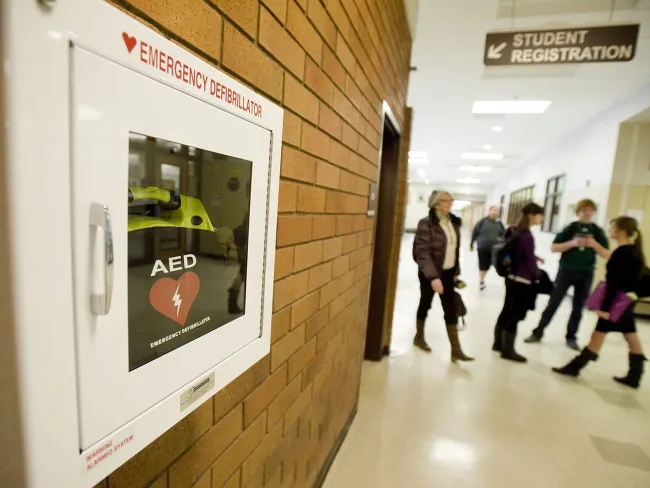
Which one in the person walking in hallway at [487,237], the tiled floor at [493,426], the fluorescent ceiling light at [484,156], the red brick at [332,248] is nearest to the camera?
the red brick at [332,248]

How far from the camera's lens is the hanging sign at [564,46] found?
217cm

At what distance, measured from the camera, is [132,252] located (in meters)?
0.49

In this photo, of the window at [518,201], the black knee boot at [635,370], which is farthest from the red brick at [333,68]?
the window at [518,201]

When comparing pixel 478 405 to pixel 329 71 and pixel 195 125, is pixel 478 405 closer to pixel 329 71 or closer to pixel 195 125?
pixel 329 71

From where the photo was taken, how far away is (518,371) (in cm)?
300

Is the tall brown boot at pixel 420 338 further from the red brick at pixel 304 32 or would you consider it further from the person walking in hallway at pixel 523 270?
the red brick at pixel 304 32

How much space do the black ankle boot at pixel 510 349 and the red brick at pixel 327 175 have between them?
279 centimetres

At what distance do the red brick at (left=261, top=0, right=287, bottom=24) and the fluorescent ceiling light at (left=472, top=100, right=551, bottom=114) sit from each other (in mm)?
5423

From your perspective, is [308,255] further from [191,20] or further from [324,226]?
[191,20]

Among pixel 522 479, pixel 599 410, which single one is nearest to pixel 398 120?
pixel 522 479

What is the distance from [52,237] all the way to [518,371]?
3588mm

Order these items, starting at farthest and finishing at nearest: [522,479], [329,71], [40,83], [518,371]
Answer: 1. [518,371]
2. [522,479]
3. [329,71]
4. [40,83]

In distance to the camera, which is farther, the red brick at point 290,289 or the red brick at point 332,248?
the red brick at point 332,248

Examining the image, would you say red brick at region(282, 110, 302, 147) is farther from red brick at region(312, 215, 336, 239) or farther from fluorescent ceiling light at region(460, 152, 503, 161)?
fluorescent ceiling light at region(460, 152, 503, 161)
